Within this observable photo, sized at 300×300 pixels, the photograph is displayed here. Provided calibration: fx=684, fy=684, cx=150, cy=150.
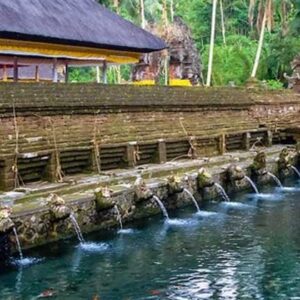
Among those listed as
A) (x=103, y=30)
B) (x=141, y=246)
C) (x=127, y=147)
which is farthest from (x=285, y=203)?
(x=103, y=30)

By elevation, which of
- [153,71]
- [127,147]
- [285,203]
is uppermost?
[153,71]

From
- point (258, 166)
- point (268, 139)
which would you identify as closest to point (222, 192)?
point (258, 166)

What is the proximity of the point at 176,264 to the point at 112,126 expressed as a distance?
665cm

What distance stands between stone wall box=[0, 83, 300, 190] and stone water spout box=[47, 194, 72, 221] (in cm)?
203

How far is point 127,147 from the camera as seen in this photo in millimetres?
16641

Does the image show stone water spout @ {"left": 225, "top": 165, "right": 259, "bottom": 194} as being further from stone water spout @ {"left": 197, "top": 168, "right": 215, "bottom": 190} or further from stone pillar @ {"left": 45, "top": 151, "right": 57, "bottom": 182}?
stone pillar @ {"left": 45, "top": 151, "right": 57, "bottom": 182}

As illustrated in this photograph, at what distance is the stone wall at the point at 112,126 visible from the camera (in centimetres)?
1391

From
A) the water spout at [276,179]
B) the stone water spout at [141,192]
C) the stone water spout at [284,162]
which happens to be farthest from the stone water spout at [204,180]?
the stone water spout at [284,162]

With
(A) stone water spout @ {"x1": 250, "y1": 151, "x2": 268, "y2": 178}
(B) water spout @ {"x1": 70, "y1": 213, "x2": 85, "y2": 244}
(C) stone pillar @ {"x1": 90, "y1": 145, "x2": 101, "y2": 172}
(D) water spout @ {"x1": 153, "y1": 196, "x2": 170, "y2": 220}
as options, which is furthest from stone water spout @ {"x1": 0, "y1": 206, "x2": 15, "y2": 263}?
(A) stone water spout @ {"x1": 250, "y1": 151, "x2": 268, "y2": 178}

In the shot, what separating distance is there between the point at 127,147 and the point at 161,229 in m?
3.91

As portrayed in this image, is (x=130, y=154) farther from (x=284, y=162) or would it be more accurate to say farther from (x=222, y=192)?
(x=284, y=162)

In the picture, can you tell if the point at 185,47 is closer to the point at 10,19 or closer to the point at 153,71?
the point at 153,71

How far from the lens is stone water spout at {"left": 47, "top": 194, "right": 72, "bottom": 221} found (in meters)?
11.3

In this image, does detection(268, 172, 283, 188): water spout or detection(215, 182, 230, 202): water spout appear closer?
detection(215, 182, 230, 202): water spout
